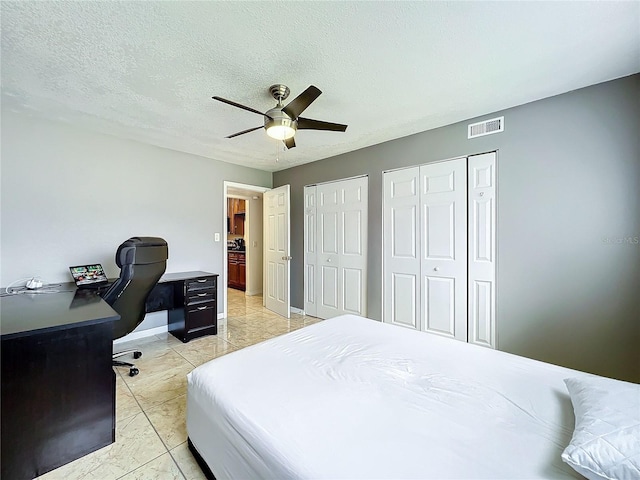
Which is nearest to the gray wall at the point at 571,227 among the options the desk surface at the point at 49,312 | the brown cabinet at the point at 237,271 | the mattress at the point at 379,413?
the mattress at the point at 379,413

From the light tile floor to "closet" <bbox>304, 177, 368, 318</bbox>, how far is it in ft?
3.06

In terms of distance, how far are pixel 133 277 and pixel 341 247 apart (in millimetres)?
2589

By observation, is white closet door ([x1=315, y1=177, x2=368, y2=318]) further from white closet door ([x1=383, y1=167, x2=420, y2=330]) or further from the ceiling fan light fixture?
the ceiling fan light fixture

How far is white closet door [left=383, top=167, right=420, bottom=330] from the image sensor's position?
10.7 feet

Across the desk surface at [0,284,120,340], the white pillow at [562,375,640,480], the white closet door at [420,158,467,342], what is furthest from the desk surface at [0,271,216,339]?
the white closet door at [420,158,467,342]

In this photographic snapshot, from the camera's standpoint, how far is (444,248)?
3023 mm

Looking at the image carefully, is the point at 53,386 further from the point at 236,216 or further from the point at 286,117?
the point at 236,216

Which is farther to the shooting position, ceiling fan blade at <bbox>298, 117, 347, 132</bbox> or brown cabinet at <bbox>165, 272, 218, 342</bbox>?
brown cabinet at <bbox>165, 272, 218, 342</bbox>

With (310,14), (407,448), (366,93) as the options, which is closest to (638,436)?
(407,448)

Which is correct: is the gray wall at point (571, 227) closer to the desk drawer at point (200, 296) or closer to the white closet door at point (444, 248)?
the white closet door at point (444, 248)

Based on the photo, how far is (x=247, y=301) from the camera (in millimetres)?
5508

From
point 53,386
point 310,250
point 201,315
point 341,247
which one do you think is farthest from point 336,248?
point 53,386

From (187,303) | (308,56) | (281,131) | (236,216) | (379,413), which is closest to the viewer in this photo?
(379,413)

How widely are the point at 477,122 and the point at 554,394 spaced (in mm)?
2552
